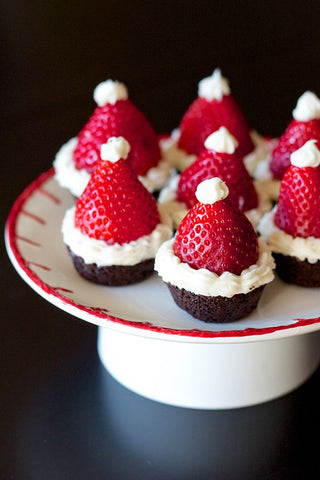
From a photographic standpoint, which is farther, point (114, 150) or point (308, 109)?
point (308, 109)

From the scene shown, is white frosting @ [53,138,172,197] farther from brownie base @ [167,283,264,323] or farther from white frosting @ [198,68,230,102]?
brownie base @ [167,283,264,323]

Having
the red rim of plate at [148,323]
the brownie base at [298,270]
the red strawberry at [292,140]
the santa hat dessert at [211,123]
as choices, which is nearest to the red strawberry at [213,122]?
the santa hat dessert at [211,123]

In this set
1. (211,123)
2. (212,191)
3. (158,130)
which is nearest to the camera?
(212,191)

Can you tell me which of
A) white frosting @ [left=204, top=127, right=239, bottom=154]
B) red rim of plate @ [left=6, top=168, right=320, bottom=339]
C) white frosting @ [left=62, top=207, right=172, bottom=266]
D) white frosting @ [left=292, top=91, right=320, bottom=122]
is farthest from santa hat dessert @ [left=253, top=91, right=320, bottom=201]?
red rim of plate @ [left=6, top=168, right=320, bottom=339]

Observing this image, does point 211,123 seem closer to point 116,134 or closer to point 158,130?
point 116,134

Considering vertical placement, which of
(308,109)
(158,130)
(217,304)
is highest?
(308,109)

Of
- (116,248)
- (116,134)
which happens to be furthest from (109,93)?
(116,248)
